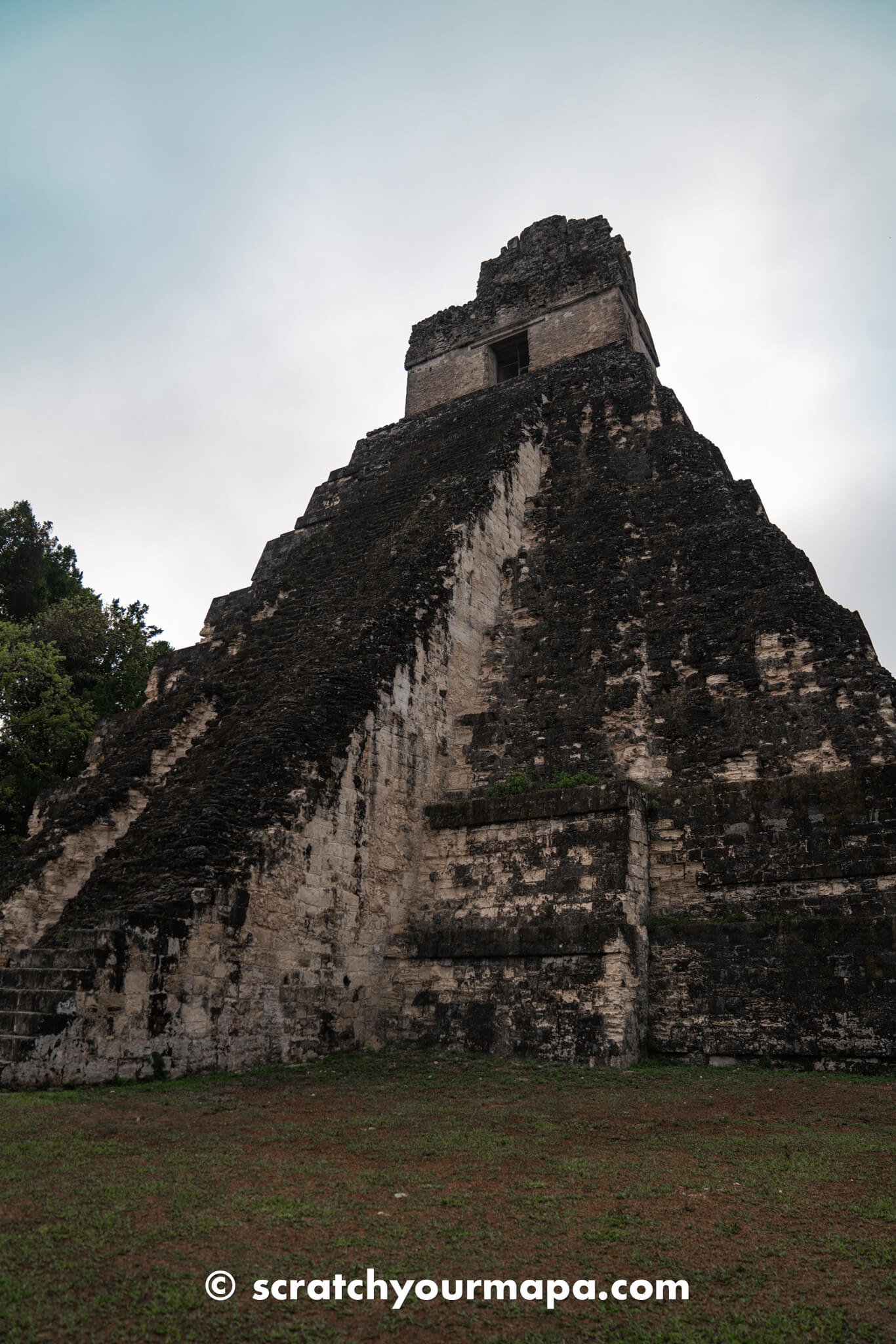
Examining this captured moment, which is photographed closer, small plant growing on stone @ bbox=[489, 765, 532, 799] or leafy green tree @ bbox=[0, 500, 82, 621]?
small plant growing on stone @ bbox=[489, 765, 532, 799]

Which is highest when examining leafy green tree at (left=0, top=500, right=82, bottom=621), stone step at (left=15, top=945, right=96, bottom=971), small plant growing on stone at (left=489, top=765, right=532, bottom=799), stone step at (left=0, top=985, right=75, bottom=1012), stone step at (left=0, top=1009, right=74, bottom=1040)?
leafy green tree at (left=0, top=500, right=82, bottom=621)

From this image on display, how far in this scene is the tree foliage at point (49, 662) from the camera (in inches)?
766

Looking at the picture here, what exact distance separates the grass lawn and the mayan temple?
104cm

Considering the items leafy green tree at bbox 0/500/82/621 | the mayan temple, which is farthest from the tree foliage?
the mayan temple

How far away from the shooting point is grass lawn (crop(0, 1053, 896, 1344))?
10.2 ft

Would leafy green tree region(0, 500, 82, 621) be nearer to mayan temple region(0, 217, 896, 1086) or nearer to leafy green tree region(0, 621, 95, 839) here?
leafy green tree region(0, 621, 95, 839)

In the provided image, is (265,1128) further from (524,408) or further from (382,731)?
(524,408)

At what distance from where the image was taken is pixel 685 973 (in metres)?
8.73

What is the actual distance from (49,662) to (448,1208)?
733 inches

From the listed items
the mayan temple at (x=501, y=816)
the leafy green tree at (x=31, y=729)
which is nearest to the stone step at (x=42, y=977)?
the mayan temple at (x=501, y=816)

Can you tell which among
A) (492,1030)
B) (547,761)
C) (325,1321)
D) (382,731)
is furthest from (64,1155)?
(547,761)

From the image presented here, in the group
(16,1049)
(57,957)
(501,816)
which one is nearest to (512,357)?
(501,816)

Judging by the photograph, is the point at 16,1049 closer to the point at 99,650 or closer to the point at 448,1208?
the point at 448,1208

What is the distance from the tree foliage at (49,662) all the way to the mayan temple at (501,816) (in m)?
6.64
